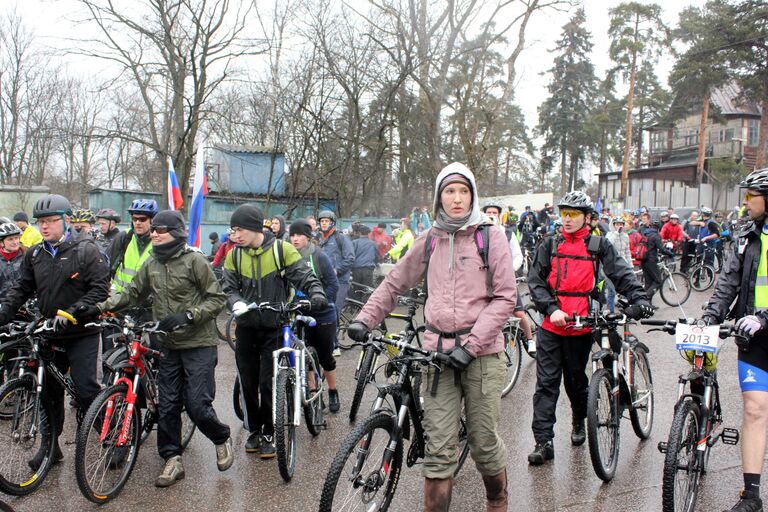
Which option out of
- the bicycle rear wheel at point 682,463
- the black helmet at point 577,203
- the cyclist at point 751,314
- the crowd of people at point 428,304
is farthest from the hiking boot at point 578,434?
the black helmet at point 577,203

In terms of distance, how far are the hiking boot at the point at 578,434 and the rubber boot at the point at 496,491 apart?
1.91m

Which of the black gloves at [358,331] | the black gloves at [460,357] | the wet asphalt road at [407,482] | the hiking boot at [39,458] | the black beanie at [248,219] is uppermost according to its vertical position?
the black beanie at [248,219]

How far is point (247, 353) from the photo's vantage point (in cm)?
518

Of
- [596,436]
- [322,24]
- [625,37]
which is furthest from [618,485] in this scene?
[625,37]

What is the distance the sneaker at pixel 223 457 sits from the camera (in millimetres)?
4785

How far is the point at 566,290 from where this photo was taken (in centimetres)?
496

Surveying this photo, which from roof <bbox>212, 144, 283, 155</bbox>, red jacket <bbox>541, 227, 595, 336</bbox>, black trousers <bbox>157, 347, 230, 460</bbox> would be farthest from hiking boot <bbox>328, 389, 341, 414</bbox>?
roof <bbox>212, 144, 283, 155</bbox>

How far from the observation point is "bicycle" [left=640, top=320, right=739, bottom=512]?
11.7ft

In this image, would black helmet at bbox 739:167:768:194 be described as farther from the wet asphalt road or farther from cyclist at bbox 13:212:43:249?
cyclist at bbox 13:212:43:249

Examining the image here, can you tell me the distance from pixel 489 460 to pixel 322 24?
20070 mm

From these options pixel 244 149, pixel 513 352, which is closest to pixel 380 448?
pixel 513 352

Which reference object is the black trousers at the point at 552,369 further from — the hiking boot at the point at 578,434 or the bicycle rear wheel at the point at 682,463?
the bicycle rear wheel at the point at 682,463

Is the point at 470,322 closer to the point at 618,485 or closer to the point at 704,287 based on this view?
the point at 618,485

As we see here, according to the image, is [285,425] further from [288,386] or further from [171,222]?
[171,222]
